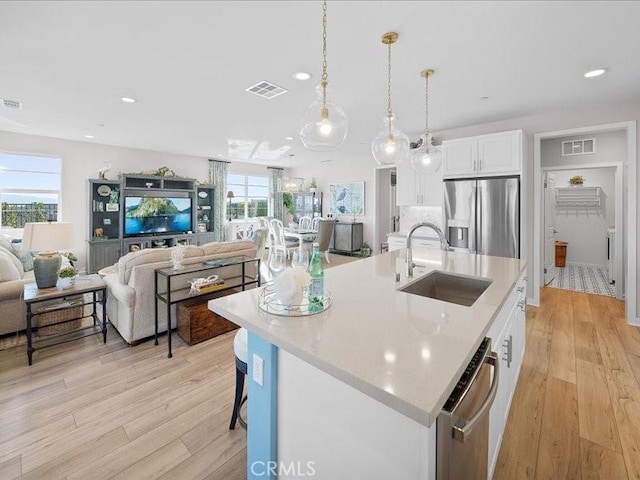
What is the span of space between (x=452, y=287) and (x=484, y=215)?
2.46 metres

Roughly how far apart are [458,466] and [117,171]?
7517mm

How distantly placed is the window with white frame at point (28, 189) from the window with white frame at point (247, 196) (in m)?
3.67

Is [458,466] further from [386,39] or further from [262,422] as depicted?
[386,39]

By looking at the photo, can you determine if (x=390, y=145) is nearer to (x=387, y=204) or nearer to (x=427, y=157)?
(x=427, y=157)

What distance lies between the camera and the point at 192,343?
300 cm

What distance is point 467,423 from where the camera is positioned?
89cm

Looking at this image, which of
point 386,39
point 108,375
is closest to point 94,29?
point 386,39

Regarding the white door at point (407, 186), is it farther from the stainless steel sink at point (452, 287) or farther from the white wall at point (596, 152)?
the stainless steel sink at point (452, 287)

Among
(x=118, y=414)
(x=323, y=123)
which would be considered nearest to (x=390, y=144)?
(x=323, y=123)

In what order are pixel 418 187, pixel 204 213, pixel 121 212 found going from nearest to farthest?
pixel 418 187 → pixel 121 212 → pixel 204 213

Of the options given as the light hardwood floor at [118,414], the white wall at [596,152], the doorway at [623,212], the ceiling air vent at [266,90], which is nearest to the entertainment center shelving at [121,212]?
the light hardwood floor at [118,414]

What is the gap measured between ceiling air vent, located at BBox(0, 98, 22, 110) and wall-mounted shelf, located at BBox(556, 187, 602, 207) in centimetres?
952

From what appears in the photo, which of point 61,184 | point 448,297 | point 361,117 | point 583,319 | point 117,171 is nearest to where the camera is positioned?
point 448,297

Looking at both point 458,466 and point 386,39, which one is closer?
point 458,466
